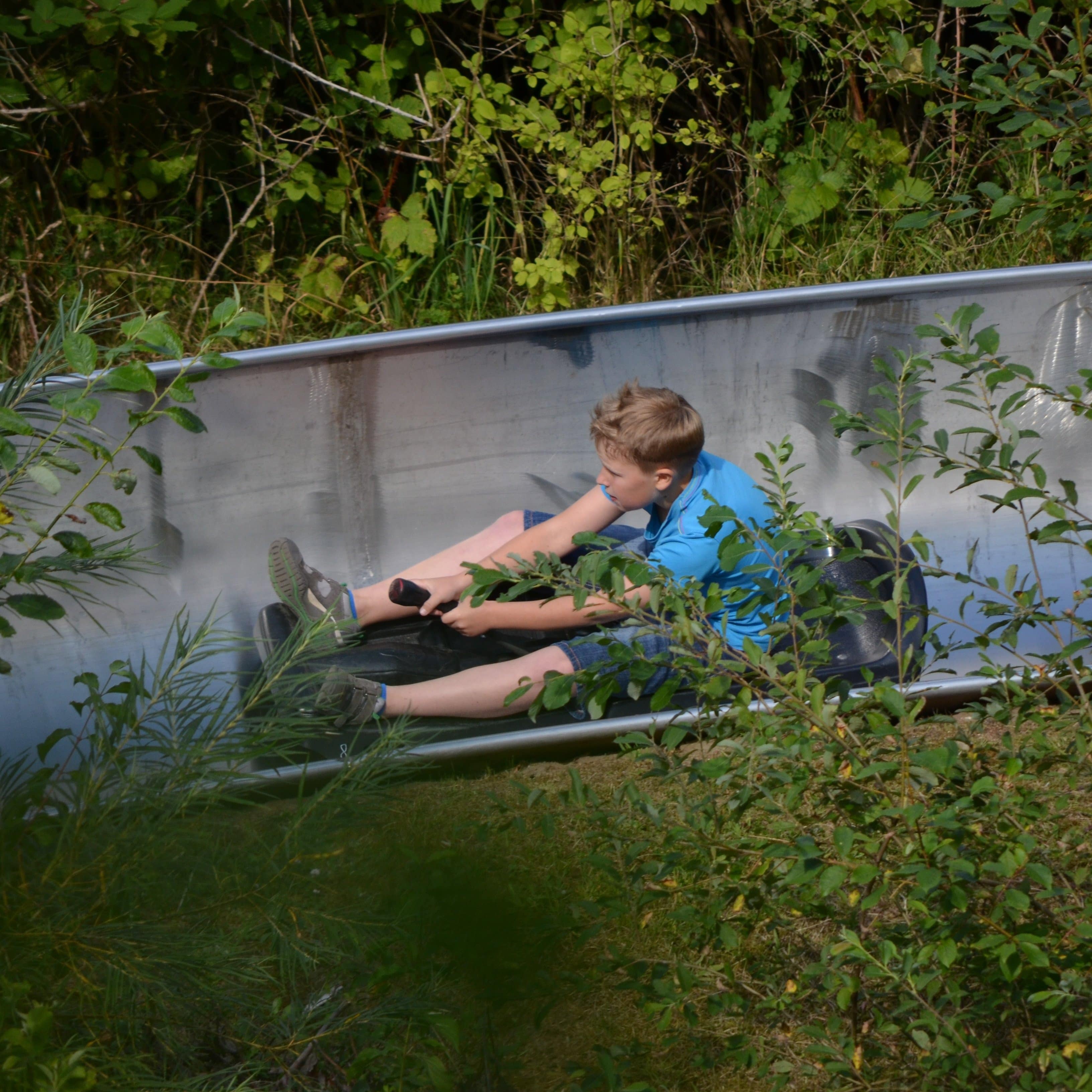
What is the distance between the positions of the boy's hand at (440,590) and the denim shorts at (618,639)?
263 millimetres

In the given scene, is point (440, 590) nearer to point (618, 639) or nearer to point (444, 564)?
point (444, 564)

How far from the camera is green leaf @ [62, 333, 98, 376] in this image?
3.34ft

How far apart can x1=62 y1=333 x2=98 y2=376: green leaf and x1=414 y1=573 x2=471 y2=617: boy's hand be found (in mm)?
1823

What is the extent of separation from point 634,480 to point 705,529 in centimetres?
26

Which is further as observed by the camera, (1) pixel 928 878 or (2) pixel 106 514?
(2) pixel 106 514

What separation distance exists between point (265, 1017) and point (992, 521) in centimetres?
285

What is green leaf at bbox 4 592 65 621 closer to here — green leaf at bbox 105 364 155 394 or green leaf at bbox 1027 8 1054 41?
green leaf at bbox 105 364 155 394

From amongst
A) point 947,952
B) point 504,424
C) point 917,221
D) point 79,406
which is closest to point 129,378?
point 79,406

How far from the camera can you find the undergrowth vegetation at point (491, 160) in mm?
3688

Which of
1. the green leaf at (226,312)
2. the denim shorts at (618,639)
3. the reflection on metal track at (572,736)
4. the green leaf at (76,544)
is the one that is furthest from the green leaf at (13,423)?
the reflection on metal track at (572,736)

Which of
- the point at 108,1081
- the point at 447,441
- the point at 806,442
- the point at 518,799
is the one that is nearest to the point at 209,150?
the point at 447,441

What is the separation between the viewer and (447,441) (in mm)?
3268

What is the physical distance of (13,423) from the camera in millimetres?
974

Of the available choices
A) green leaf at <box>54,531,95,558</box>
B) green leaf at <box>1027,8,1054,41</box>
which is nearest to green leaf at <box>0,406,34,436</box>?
green leaf at <box>54,531,95,558</box>
